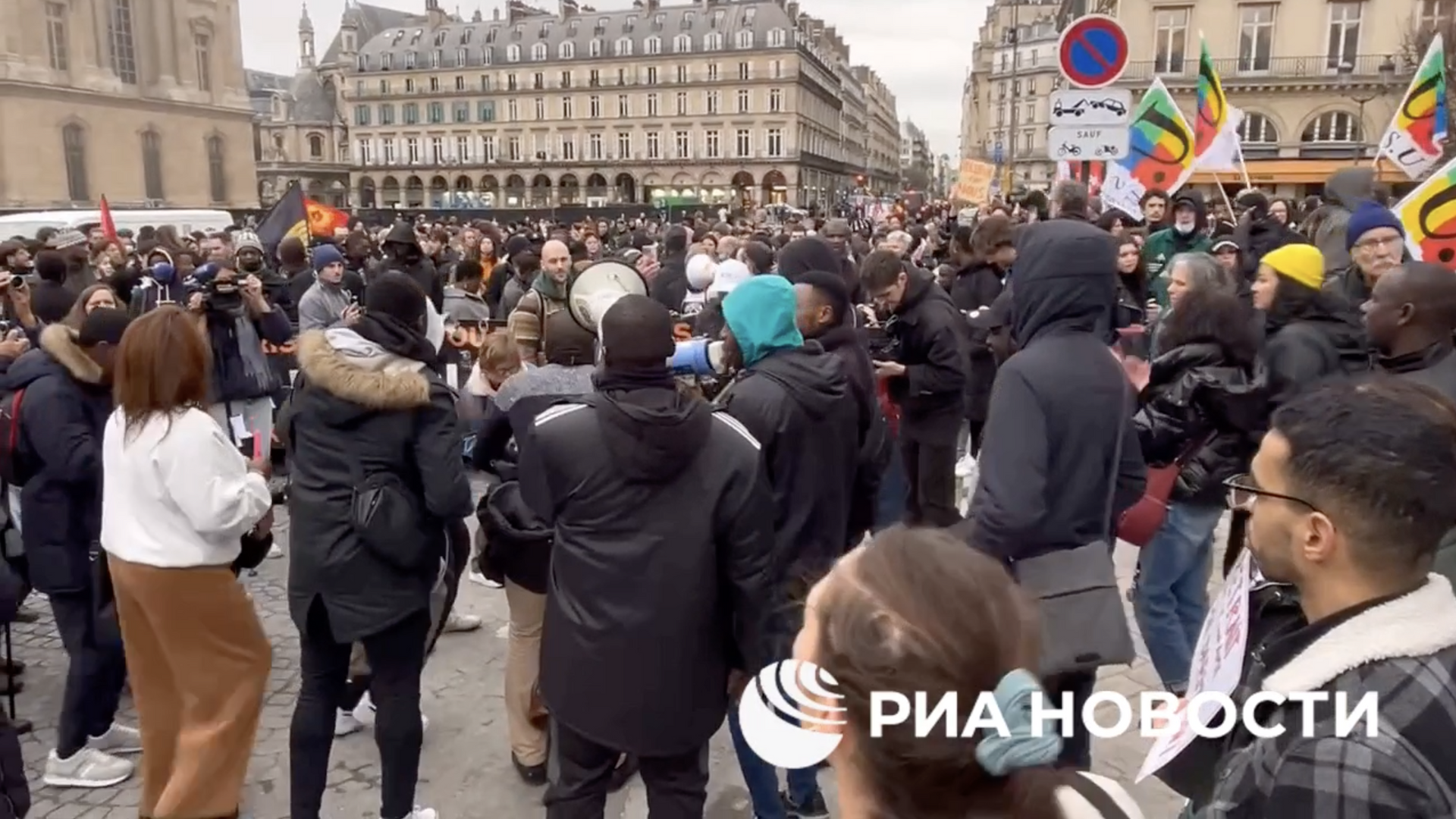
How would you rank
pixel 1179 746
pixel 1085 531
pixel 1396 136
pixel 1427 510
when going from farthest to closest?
pixel 1396 136, pixel 1085 531, pixel 1179 746, pixel 1427 510

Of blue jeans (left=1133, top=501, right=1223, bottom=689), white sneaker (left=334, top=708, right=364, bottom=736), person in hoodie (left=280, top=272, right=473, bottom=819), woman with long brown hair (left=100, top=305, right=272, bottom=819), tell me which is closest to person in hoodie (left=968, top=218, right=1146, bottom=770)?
blue jeans (left=1133, top=501, right=1223, bottom=689)

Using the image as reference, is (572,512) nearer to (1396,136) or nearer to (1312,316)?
(1312,316)

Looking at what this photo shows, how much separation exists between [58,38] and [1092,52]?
53.9m

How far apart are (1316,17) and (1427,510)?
3967cm

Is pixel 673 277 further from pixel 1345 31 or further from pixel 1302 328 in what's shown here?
pixel 1345 31

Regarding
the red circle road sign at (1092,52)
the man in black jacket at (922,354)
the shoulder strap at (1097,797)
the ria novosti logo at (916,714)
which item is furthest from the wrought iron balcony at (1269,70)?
the shoulder strap at (1097,797)

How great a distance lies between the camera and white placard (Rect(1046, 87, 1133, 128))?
22.7 ft

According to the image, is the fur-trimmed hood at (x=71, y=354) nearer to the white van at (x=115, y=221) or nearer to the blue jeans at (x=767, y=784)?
the blue jeans at (x=767, y=784)

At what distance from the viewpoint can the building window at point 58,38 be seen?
4578 centimetres

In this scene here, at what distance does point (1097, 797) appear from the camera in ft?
4.36

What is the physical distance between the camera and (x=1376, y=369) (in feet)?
12.4

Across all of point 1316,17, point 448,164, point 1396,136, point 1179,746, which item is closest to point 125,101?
point 448,164

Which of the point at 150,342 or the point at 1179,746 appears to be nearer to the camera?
the point at 1179,746

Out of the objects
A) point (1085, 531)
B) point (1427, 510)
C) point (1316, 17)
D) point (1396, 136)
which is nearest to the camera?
point (1427, 510)
